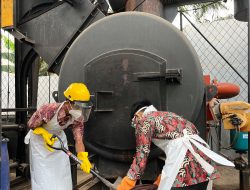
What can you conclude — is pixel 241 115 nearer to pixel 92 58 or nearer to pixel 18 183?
pixel 92 58

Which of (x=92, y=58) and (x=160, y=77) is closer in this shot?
(x=160, y=77)

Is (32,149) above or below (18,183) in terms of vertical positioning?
above

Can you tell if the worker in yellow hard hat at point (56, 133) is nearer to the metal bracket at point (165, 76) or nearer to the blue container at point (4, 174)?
the blue container at point (4, 174)

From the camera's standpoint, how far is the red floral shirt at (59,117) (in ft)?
7.74

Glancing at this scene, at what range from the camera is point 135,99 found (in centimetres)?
219

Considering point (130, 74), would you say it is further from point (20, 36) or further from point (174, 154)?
point (20, 36)

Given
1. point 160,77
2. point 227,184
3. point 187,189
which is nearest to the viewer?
point 187,189

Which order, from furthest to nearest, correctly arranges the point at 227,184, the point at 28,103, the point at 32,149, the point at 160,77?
the point at 28,103
the point at 227,184
the point at 32,149
the point at 160,77

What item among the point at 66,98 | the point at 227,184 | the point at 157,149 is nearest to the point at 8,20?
the point at 66,98

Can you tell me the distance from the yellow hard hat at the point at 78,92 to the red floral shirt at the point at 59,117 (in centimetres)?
20

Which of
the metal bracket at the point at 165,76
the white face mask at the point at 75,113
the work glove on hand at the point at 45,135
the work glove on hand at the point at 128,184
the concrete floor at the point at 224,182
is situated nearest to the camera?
the work glove on hand at the point at 128,184

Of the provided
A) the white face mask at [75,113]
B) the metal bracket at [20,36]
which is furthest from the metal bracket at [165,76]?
the metal bracket at [20,36]

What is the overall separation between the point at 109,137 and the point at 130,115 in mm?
233

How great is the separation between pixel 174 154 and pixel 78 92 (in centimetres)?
81
